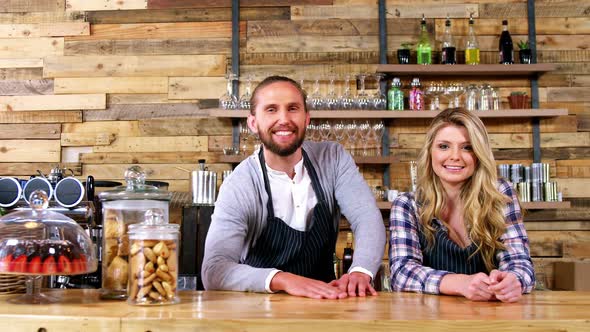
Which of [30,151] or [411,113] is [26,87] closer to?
[30,151]

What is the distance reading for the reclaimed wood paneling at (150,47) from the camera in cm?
410

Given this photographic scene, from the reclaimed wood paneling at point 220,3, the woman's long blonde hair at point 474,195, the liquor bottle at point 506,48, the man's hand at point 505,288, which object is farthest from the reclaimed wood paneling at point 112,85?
the man's hand at point 505,288

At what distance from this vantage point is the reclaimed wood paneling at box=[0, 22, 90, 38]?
416cm

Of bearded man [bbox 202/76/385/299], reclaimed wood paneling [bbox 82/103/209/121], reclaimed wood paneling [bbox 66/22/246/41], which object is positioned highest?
reclaimed wood paneling [bbox 66/22/246/41]

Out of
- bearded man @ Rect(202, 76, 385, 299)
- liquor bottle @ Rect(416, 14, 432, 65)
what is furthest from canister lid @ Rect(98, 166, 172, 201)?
liquor bottle @ Rect(416, 14, 432, 65)

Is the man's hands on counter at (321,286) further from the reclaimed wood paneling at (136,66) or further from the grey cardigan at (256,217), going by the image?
the reclaimed wood paneling at (136,66)

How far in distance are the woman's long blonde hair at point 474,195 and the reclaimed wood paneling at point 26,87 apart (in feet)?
9.61

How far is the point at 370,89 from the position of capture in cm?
405

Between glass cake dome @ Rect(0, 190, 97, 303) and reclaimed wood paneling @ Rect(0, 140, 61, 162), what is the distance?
2.76m

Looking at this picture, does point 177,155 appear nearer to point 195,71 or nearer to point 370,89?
point 195,71

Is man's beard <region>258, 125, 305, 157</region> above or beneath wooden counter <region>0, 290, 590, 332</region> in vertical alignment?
above

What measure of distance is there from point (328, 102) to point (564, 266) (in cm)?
171

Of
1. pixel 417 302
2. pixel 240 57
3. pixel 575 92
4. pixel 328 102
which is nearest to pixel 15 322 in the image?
pixel 417 302

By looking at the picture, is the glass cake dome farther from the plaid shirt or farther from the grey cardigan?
the plaid shirt
